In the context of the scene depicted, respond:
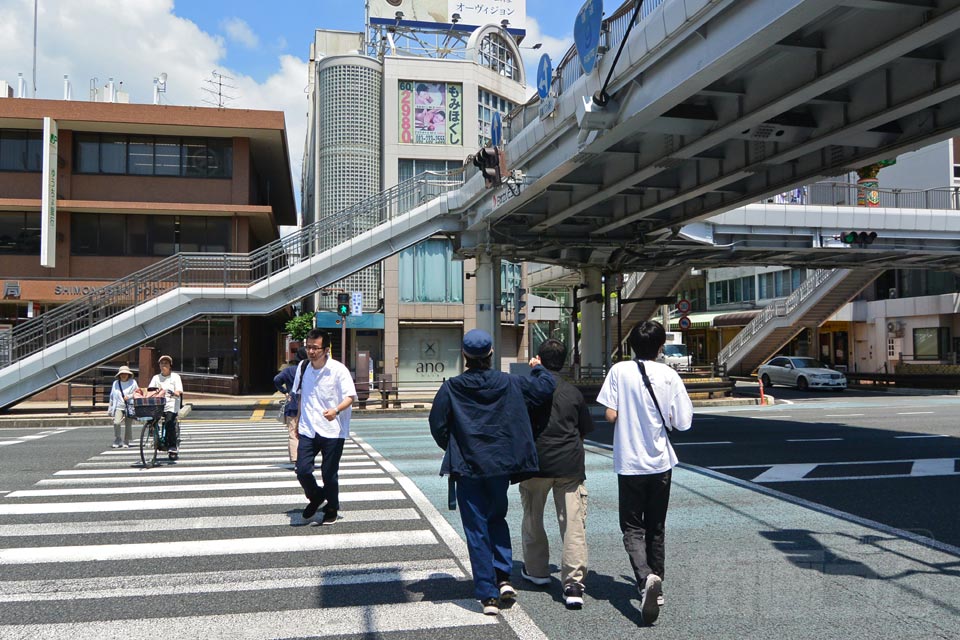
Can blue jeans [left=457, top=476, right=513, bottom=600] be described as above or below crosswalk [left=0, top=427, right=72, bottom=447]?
above

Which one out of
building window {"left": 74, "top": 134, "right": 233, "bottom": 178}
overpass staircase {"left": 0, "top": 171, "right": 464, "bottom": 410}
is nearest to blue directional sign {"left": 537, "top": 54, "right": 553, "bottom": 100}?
overpass staircase {"left": 0, "top": 171, "right": 464, "bottom": 410}

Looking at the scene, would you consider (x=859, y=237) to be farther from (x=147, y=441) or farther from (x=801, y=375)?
(x=147, y=441)

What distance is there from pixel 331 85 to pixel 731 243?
2420cm

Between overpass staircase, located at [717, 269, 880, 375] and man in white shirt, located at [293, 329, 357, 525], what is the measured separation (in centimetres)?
2900

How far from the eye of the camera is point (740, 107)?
41.6ft

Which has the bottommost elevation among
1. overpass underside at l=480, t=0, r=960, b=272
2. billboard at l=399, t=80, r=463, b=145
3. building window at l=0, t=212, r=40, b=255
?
overpass underside at l=480, t=0, r=960, b=272

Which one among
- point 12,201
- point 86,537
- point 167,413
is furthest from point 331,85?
point 86,537

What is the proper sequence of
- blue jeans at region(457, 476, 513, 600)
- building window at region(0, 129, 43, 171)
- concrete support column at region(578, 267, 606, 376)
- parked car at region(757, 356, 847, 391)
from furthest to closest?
parked car at region(757, 356, 847, 391) → building window at region(0, 129, 43, 171) → concrete support column at region(578, 267, 606, 376) → blue jeans at region(457, 476, 513, 600)

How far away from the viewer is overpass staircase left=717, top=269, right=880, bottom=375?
35125 millimetres

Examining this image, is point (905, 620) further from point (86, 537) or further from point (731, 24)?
point (731, 24)

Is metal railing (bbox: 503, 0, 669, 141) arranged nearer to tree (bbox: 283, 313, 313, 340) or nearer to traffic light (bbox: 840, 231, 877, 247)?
traffic light (bbox: 840, 231, 877, 247)

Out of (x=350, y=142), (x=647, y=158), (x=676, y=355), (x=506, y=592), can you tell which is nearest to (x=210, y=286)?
(x=647, y=158)

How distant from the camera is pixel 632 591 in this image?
5453 millimetres

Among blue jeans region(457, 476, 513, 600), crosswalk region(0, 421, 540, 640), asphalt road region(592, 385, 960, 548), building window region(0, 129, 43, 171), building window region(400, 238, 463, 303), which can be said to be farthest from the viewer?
building window region(400, 238, 463, 303)
